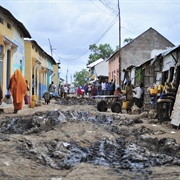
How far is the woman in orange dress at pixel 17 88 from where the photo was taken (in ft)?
46.0

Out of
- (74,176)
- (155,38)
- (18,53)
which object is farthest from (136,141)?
(155,38)

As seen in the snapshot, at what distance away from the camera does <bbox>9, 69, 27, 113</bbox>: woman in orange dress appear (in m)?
14.0

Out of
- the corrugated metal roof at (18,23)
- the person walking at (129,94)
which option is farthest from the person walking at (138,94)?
the corrugated metal roof at (18,23)

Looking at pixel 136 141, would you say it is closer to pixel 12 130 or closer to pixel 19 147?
pixel 19 147

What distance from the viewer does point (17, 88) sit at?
46.6 ft

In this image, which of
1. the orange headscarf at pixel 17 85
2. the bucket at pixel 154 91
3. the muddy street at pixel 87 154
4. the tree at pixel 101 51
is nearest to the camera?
the muddy street at pixel 87 154

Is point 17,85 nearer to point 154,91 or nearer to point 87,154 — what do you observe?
point 154,91

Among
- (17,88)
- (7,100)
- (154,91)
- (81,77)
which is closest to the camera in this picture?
(17,88)

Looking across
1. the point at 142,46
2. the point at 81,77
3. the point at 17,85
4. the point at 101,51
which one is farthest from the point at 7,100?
the point at 81,77

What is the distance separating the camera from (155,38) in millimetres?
35969

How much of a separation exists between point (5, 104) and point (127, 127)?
8.73 metres

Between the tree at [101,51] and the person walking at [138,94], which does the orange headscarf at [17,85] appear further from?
the tree at [101,51]

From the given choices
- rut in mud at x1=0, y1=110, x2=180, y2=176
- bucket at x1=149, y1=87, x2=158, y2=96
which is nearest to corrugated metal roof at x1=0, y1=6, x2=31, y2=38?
bucket at x1=149, y1=87, x2=158, y2=96

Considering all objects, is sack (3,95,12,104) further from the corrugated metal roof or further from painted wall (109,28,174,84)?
painted wall (109,28,174,84)
